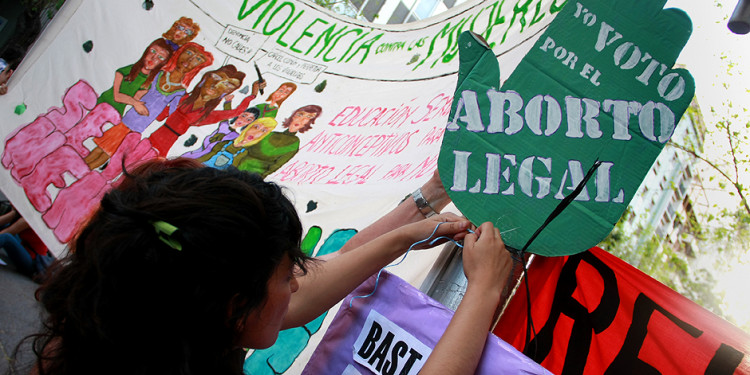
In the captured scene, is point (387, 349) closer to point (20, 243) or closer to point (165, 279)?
point (165, 279)

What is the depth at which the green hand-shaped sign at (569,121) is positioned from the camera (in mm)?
1136

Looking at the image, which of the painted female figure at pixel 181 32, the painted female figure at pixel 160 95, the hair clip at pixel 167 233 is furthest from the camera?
the painted female figure at pixel 181 32

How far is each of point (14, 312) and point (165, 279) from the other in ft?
10.9

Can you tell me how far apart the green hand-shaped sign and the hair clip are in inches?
27.2

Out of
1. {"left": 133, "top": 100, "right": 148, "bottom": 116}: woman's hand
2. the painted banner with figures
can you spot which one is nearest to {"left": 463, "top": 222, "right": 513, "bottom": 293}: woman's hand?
the painted banner with figures

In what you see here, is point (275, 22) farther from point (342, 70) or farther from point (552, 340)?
point (552, 340)

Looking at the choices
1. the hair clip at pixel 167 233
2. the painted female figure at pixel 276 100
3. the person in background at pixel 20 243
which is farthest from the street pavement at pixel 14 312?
the hair clip at pixel 167 233

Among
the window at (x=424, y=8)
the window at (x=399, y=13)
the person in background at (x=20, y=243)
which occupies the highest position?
the window at (x=424, y=8)

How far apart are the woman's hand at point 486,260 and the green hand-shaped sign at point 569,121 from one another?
145 mm

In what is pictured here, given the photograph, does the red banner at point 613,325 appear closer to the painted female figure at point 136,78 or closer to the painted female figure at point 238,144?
the painted female figure at point 238,144

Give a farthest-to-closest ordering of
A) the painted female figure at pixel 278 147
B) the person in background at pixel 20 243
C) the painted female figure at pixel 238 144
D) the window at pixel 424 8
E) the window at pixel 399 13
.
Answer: the window at pixel 424 8
the window at pixel 399 13
the person in background at pixel 20 243
the painted female figure at pixel 238 144
the painted female figure at pixel 278 147

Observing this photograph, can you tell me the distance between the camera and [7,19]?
10398 millimetres

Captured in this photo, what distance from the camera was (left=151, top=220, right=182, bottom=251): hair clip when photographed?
29.8 inches

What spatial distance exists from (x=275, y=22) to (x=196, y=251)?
2716mm
